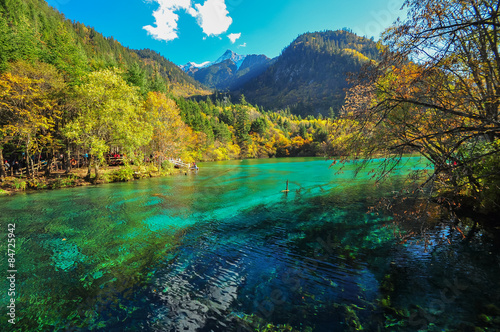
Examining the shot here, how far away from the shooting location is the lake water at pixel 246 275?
4770 mm

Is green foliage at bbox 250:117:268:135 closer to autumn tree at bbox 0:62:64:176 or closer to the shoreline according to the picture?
the shoreline

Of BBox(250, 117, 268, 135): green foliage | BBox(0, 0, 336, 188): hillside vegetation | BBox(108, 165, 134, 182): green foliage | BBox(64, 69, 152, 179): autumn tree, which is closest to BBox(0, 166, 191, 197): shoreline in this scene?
BBox(108, 165, 134, 182): green foliage

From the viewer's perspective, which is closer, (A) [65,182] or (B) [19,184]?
(B) [19,184]

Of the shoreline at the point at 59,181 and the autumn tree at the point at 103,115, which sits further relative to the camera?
the autumn tree at the point at 103,115

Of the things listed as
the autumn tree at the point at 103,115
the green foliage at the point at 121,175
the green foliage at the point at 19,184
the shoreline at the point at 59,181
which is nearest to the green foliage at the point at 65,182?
the shoreline at the point at 59,181

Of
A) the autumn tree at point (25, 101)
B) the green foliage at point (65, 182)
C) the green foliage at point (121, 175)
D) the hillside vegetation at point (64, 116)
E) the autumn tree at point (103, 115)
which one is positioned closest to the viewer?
the autumn tree at point (25, 101)

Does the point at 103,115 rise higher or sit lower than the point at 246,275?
higher

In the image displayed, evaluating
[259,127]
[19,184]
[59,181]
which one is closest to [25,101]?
Result: [19,184]

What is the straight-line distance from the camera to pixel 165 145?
1377 inches

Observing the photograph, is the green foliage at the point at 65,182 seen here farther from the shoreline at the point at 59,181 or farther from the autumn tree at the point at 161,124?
the autumn tree at the point at 161,124

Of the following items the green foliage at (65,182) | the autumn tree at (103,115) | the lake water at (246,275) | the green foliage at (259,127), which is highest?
the green foliage at (259,127)

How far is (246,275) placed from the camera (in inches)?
259

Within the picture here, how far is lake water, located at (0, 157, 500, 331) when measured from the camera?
15.6ft

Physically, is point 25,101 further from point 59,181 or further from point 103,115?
point 59,181
